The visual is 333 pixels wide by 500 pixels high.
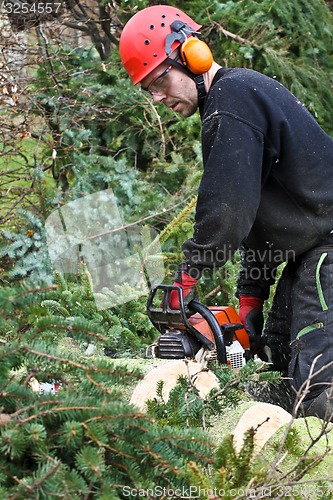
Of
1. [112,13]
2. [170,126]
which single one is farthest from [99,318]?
[112,13]

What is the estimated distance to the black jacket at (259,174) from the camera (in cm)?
326

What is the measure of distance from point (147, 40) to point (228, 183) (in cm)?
88

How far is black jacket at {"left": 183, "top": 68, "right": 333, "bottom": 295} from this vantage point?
3.26 metres

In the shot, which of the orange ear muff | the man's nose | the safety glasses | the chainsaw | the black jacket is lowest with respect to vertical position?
the chainsaw

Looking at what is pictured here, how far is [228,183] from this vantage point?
3258mm

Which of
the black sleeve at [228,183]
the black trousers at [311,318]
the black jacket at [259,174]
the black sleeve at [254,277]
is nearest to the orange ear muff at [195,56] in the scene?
the black jacket at [259,174]

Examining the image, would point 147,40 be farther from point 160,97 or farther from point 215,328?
point 215,328

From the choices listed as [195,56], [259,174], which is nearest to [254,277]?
[259,174]

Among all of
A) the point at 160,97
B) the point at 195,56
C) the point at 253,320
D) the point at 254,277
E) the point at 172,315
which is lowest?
the point at 253,320

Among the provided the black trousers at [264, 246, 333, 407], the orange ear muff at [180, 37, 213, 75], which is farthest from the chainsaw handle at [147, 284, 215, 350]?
the orange ear muff at [180, 37, 213, 75]

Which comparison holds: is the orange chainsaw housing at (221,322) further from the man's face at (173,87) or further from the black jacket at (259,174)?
the man's face at (173,87)

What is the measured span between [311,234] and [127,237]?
2.48 metres

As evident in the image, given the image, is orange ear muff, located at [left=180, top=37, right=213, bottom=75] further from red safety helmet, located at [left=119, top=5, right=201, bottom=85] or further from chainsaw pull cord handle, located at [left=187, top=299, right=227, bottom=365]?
chainsaw pull cord handle, located at [left=187, top=299, right=227, bottom=365]

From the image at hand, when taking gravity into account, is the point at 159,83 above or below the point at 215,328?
above
